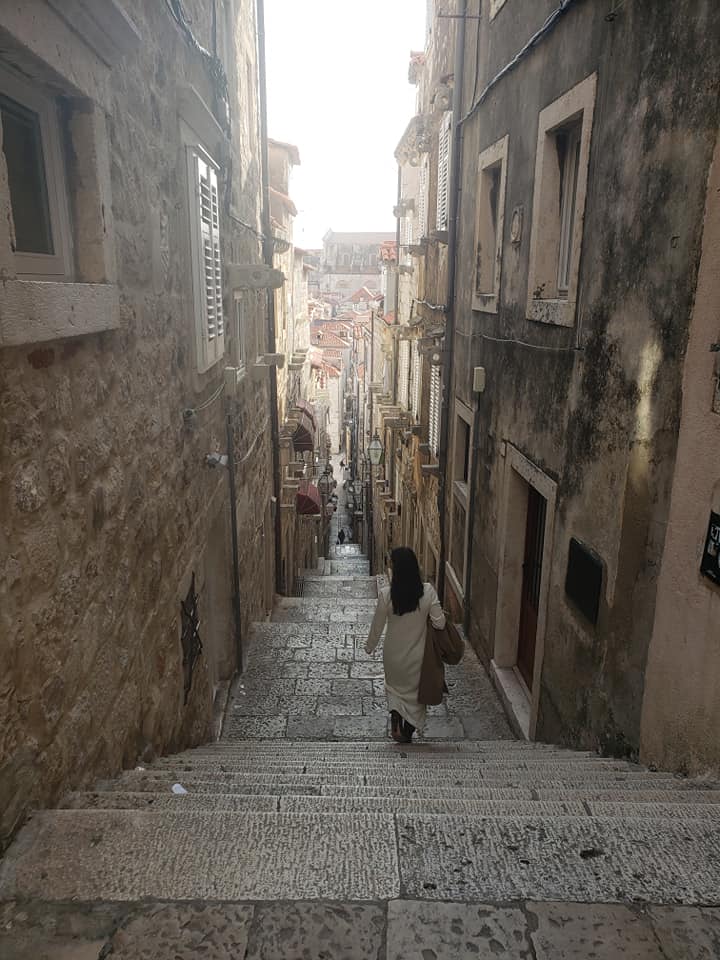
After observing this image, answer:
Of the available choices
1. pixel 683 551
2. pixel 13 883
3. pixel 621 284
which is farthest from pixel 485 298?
pixel 13 883

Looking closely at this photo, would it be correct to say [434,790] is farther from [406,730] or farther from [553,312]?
[553,312]

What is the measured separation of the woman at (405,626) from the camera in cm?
444

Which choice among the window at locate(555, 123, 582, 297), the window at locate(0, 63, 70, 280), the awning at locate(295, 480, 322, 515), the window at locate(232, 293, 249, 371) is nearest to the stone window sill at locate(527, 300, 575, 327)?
the window at locate(555, 123, 582, 297)

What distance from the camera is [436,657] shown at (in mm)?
4660

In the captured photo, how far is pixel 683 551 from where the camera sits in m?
3.30

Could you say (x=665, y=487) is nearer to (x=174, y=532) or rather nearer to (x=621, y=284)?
(x=621, y=284)

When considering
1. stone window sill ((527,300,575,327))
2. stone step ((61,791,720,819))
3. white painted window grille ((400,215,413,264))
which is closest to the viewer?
stone step ((61,791,720,819))

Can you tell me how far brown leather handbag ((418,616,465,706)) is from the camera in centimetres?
456

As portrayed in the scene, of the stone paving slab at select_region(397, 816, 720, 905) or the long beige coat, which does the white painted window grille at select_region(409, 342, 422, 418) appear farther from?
the stone paving slab at select_region(397, 816, 720, 905)

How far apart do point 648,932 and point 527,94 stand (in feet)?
19.9

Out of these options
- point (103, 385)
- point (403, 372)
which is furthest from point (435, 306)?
point (103, 385)


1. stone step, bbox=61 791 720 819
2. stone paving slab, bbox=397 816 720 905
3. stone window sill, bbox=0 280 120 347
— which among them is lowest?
stone step, bbox=61 791 720 819

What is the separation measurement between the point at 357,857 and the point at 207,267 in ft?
16.7

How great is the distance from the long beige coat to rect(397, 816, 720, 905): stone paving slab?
2.00 m
